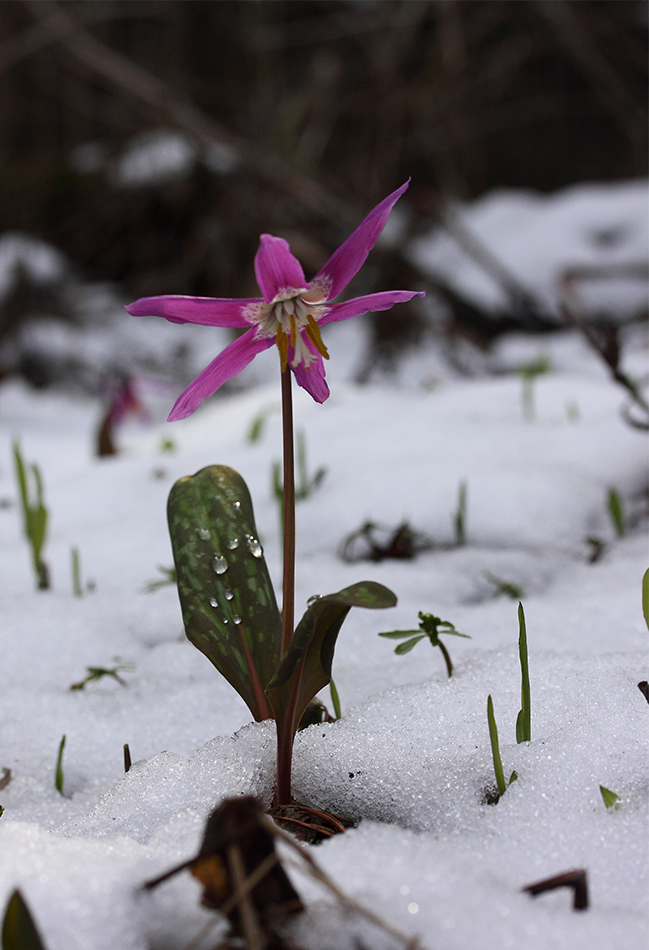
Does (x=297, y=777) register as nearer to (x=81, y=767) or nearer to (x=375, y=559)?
(x=81, y=767)

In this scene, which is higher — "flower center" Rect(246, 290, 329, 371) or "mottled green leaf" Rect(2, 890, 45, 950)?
"flower center" Rect(246, 290, 329, 371)

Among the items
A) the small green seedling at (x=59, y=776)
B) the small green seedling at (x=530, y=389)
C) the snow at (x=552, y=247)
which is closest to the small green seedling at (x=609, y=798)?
the small green seedling at (x=59, y=776)

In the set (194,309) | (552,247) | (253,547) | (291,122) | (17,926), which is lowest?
(17,926)

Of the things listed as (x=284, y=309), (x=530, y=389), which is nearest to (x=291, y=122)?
(x=530, y=389)

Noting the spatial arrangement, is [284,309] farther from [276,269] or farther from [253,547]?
[253,547]

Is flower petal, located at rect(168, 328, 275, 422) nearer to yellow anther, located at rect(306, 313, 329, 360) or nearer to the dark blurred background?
yellow anther, located at rect(306, 313, 329, 360)

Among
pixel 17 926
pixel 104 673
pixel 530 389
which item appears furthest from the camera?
pixel 530 389

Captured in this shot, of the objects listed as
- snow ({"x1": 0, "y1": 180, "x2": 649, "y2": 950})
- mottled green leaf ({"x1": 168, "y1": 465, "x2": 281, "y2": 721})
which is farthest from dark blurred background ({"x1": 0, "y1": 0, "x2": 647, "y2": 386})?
mottled green leaf ({"x1": 168, "y1": 465, "x2": 281, "y2": 721})
